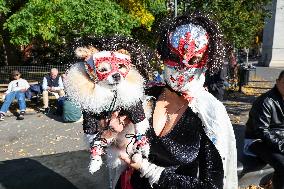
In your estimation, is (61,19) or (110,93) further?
(61,19)

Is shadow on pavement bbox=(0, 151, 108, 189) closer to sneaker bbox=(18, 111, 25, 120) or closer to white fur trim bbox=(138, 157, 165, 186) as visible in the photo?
white fur trim bbox=(138, 157, 165, 186)

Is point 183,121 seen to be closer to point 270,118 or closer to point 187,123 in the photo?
point 187,123

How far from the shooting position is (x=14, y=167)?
11.8 ft

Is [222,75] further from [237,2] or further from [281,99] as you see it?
[237,2]

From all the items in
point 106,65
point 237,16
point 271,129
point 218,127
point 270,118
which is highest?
point 237,16

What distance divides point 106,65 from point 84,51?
148mm

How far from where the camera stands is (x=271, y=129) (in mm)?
4098

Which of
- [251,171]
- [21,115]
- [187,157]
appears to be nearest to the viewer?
[187,157]

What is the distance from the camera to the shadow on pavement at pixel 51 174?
125 inches

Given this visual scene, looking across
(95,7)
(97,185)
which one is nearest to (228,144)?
(97,185)

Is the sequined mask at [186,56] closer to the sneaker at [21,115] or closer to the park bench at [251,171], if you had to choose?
the park bench at [251,171]

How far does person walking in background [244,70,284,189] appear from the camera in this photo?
12.9 feet

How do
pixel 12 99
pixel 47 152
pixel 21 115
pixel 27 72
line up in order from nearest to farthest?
1. pixel 47 152
2. pixel 21 115
3. pixel 12 99
4. pixel 27 72

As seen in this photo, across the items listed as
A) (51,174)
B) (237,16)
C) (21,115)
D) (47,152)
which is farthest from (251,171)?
(237,16)
